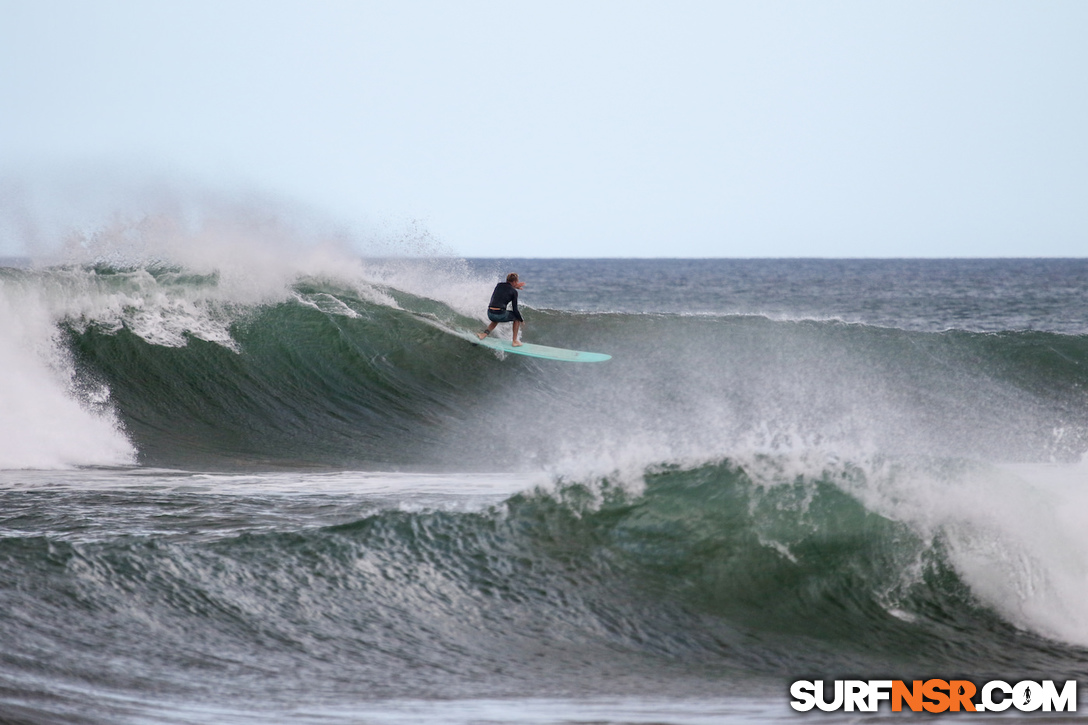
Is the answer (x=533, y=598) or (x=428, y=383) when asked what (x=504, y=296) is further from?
(x=533, y=598)

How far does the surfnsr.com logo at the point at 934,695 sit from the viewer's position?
13.6 ft

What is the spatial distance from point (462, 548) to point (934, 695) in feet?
8.95

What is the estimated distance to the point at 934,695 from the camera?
438 centimetres

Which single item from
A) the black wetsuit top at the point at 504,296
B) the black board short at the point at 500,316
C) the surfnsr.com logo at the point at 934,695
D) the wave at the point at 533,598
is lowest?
the surfnsr.com logo at the point at 934,695

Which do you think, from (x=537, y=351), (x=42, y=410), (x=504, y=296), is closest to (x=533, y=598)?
(x=42, y=410)

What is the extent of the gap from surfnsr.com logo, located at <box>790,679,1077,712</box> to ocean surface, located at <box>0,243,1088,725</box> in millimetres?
142

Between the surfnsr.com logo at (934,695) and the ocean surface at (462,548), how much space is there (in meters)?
0.14

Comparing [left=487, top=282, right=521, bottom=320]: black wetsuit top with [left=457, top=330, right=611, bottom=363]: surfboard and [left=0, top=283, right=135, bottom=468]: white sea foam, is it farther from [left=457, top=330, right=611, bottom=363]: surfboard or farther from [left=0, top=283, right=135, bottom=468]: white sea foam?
[left=0, top=283, right=135, bottom=468]: white sea foam

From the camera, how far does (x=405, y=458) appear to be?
995 cm

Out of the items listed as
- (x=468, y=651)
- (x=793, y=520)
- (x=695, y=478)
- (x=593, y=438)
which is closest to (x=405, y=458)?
(x=593, y=438)

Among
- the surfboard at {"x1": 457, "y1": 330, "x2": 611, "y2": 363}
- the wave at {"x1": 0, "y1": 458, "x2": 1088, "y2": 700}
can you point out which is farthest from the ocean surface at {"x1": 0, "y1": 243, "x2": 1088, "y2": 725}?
the surfboard at {"x1": 457, "y1": 330, "x2": 611, "y2": 363}

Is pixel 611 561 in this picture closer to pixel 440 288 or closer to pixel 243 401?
pixel 243 401

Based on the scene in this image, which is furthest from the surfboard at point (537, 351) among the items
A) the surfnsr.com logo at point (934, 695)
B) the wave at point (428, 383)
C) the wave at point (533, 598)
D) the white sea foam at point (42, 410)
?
the surfnsr.com logo at point (934, 695)

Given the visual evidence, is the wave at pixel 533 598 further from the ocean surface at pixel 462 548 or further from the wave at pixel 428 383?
the wave at pixel 428 383
